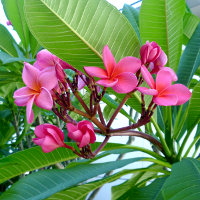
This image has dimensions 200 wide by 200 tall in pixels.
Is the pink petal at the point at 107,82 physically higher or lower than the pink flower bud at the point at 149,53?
lower

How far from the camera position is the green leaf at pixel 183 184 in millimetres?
333

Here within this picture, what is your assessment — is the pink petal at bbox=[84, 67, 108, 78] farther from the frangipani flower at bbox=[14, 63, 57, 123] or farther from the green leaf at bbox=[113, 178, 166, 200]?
the green leaf at bbox=[113, 178, 166, 200]

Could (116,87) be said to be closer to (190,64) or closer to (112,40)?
(112,40)

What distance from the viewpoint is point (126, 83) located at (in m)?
0.32

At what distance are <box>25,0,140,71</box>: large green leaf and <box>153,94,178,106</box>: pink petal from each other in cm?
12

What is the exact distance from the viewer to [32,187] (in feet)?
1.60

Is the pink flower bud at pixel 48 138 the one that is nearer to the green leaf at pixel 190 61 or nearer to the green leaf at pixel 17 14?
the green leaf at pixel 190 61

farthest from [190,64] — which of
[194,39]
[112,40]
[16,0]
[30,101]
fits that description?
[16,0]

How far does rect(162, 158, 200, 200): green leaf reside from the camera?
→ 333 millimetres

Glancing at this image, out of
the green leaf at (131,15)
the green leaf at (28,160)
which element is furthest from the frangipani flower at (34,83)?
the green leaf at (131,15)

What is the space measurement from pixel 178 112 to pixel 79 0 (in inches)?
15.2

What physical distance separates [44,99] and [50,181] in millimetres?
248

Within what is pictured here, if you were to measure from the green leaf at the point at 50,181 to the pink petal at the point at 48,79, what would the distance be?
0.21m

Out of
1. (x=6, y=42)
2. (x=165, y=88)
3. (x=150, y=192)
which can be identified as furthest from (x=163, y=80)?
(x=6, y=42)
